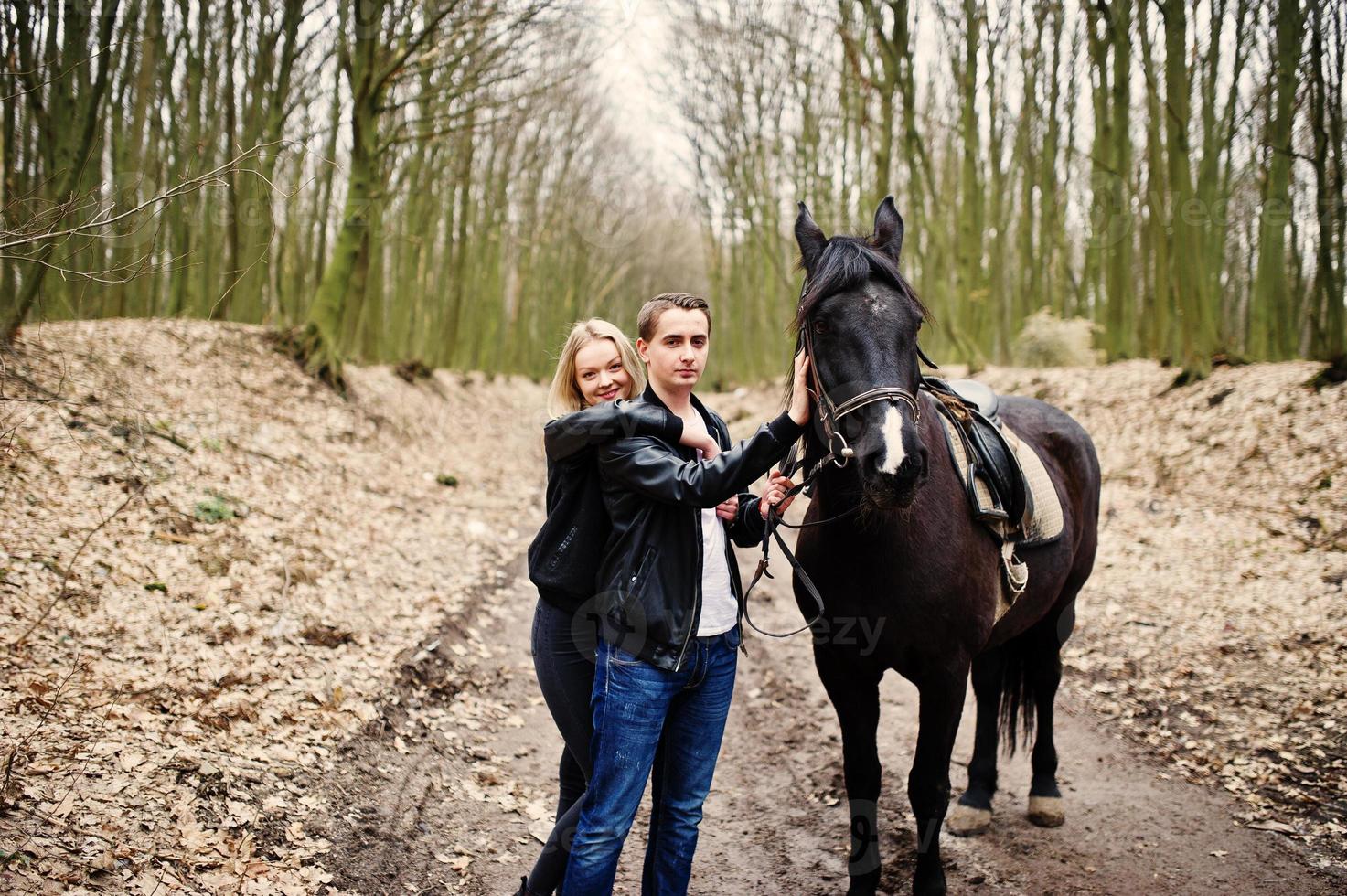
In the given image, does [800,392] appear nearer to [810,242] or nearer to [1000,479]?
[810,242]

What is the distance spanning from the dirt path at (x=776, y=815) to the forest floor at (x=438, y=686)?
19 mm

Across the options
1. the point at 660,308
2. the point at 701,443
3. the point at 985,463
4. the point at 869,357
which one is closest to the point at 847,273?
the point at 869,357

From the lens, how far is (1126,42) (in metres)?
10.8

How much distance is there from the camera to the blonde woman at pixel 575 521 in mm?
2389

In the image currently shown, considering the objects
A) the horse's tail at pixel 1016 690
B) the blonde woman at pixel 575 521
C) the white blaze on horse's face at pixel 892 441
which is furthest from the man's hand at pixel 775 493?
the horse's tail at pixel 1016 690

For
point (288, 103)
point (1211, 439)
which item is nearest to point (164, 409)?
point (288, 103)

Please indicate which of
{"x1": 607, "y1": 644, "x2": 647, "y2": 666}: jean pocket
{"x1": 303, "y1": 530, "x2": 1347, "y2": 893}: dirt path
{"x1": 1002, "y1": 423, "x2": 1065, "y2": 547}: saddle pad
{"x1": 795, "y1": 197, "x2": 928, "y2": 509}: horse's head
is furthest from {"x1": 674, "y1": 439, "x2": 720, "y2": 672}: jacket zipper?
{"x1": 1002, "y1": 423, "x2": 1065, "y2": 547}: saddle pad

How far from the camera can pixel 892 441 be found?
2299mm

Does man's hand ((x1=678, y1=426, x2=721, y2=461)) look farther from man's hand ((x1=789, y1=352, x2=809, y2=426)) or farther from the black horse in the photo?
the black horse

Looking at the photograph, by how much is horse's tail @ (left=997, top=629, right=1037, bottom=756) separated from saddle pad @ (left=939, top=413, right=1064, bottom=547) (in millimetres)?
852

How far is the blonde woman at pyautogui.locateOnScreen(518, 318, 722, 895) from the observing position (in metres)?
2.39

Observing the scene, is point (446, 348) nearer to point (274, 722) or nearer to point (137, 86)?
point (137, 86)

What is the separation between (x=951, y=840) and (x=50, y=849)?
12.1 feet

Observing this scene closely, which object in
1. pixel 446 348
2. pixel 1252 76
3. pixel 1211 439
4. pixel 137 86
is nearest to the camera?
pixel 1211 439
